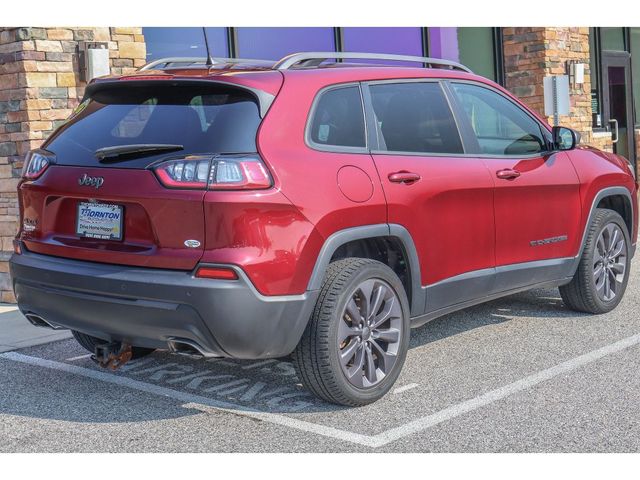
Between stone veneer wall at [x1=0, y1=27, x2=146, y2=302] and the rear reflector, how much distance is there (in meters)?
4.33

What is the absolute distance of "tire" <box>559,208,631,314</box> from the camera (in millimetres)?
6621

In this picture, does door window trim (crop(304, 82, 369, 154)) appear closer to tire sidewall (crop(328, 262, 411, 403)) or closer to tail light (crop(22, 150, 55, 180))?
tire sidewall (crop(328, 262, 411, 403))

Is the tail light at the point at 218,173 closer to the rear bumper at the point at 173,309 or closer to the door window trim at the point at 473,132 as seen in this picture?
the rear bumper at the point at 173,309

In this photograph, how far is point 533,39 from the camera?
43.8ft

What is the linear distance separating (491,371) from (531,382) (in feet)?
1.01

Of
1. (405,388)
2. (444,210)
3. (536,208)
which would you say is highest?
(444,210)

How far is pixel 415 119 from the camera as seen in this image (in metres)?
5.31

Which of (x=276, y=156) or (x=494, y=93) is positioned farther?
(x=494, y=93)

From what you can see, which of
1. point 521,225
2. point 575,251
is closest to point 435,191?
point 521,225

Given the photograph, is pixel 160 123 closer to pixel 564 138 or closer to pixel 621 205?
pixel 564 138

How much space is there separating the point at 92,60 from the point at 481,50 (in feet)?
24.3

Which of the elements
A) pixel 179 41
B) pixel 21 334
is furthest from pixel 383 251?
pixel 179 41

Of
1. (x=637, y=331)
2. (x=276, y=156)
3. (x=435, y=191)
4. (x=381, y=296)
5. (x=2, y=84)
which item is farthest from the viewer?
(x=2, y=84)

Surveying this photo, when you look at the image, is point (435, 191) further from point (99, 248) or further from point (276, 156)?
point (99, 248)
